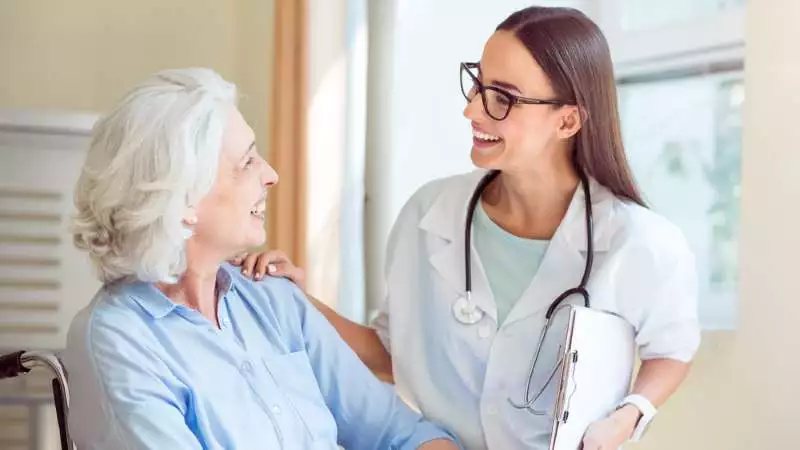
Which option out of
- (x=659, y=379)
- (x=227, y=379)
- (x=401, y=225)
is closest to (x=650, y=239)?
(x=659, y=379)

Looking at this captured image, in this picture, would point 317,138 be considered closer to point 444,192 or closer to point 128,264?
point 444,192

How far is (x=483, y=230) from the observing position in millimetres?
1715

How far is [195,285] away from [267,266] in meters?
0.20

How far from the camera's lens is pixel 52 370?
1.57m

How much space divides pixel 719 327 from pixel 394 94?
0.98 meters

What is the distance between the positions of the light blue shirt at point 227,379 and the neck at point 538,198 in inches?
13.7

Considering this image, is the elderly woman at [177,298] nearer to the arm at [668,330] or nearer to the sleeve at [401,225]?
the sleeve at [401,225]

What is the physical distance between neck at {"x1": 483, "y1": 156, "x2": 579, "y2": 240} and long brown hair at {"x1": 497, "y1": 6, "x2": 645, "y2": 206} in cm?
5

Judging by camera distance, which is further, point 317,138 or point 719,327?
point 317,138

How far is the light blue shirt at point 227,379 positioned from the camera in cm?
135

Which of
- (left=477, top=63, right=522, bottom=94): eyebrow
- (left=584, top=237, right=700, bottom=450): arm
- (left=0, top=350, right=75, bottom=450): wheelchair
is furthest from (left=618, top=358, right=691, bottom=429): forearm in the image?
(left=0, top=350, right=75, bottom=450): wheelchair

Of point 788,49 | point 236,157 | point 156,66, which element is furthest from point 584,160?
point 156,66

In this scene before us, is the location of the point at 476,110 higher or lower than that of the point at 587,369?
higher

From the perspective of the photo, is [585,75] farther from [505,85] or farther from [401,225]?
[401,225]
